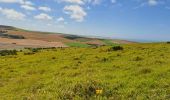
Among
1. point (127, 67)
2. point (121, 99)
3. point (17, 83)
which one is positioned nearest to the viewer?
point (121, 99)

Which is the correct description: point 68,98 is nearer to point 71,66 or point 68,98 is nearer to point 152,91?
point 152,91

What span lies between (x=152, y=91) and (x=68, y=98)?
3.57m

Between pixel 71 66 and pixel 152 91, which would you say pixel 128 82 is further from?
pixel 71 66

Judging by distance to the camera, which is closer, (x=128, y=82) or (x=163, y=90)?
(x=163, y=90)

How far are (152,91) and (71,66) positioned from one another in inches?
528

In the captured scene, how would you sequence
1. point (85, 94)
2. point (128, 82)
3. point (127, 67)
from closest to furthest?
point (85, 94) < point (128, 82) < point (127, 67)

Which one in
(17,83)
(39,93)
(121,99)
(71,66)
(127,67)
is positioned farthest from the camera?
(71,66)

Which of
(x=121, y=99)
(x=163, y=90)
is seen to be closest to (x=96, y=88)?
(x=121, y=99)

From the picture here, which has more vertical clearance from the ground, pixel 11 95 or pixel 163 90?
pixel 163 90

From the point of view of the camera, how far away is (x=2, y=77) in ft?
75.7

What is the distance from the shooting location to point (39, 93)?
1519 centimetres

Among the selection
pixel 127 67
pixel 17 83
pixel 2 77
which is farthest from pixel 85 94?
pixel 2 77

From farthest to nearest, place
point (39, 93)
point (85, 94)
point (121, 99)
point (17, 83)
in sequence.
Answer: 1. point (17, 83)
2. point (39, 93)
3. point (85, 94)
4. point (121, 99)

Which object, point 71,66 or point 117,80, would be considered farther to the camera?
point 71,66
